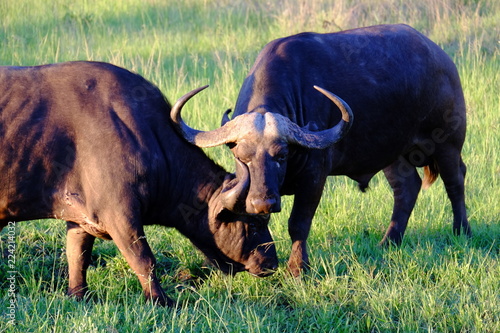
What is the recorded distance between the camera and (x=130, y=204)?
5.32 m

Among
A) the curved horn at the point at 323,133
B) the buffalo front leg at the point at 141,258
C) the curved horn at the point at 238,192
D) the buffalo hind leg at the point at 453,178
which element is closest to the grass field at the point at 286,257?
the buffalo front leg at the point at 141,258

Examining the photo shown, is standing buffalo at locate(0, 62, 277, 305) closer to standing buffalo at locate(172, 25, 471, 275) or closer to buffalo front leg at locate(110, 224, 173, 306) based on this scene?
buffalo front leg at locate(110, 224, 173, 306)

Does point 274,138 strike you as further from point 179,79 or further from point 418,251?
point 179,79

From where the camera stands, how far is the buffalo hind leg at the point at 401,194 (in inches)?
268

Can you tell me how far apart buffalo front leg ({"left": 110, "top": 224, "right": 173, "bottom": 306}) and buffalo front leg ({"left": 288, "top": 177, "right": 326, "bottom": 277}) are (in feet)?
3.65

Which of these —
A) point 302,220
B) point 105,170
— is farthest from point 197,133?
point 302,220

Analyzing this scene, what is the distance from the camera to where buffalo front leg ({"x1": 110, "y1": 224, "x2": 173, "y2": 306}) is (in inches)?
210

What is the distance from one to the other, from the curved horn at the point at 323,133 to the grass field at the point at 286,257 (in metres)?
0.95

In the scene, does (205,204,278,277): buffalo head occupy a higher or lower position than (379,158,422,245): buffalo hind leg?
higher

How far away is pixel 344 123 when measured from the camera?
5.66 meters

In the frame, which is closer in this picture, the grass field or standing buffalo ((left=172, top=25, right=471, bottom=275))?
the grass field

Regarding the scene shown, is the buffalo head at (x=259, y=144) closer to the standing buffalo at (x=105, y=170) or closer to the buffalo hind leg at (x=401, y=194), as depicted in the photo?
the standing buffalo at (x=105, y=170)

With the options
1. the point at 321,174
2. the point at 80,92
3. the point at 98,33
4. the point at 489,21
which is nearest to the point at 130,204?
the point at 80,92

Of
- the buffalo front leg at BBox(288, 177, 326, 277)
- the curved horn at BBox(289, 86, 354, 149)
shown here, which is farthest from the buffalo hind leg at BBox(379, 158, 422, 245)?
the curved horn at BBox(289, 86, 354, 149)
